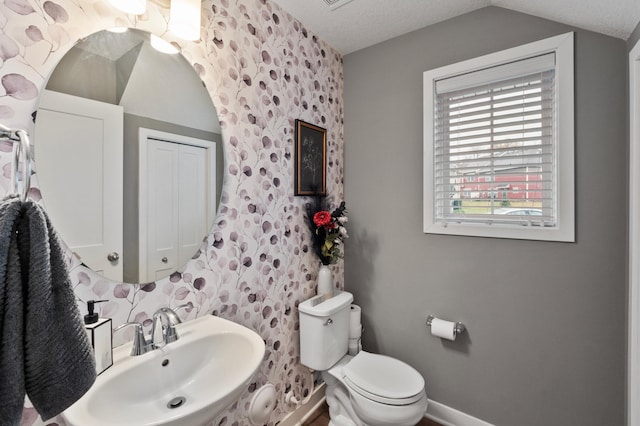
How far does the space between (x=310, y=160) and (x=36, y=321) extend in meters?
1.53

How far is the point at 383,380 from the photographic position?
168 cm

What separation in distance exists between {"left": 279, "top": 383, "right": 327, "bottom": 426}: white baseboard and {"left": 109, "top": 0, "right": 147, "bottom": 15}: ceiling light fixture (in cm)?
207

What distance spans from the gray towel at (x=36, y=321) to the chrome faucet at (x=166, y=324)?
0.45m

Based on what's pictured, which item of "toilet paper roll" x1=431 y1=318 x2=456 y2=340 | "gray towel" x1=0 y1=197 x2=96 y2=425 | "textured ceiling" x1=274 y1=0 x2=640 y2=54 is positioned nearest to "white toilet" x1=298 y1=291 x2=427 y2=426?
"toilet paper roll" x1=431 y1=318 x2=456 y2=340

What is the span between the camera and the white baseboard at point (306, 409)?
177 centimetres

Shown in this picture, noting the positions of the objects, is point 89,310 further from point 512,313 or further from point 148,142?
point 512,313

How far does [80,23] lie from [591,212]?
2.19 meters

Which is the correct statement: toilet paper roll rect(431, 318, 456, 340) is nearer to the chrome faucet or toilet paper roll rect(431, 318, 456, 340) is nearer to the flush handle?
the chrome faucet

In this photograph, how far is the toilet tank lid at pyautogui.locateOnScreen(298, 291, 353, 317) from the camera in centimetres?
170

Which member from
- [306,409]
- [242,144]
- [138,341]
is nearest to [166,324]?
[138,341]

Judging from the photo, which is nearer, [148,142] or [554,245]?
[148,142]

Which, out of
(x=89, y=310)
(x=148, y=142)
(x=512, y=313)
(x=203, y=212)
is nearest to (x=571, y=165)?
(x=512, y=313)

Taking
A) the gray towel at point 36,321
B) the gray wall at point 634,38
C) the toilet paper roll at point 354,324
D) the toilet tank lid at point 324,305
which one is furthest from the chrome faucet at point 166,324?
the gray wall at point 634,38

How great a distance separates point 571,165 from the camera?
144cm
